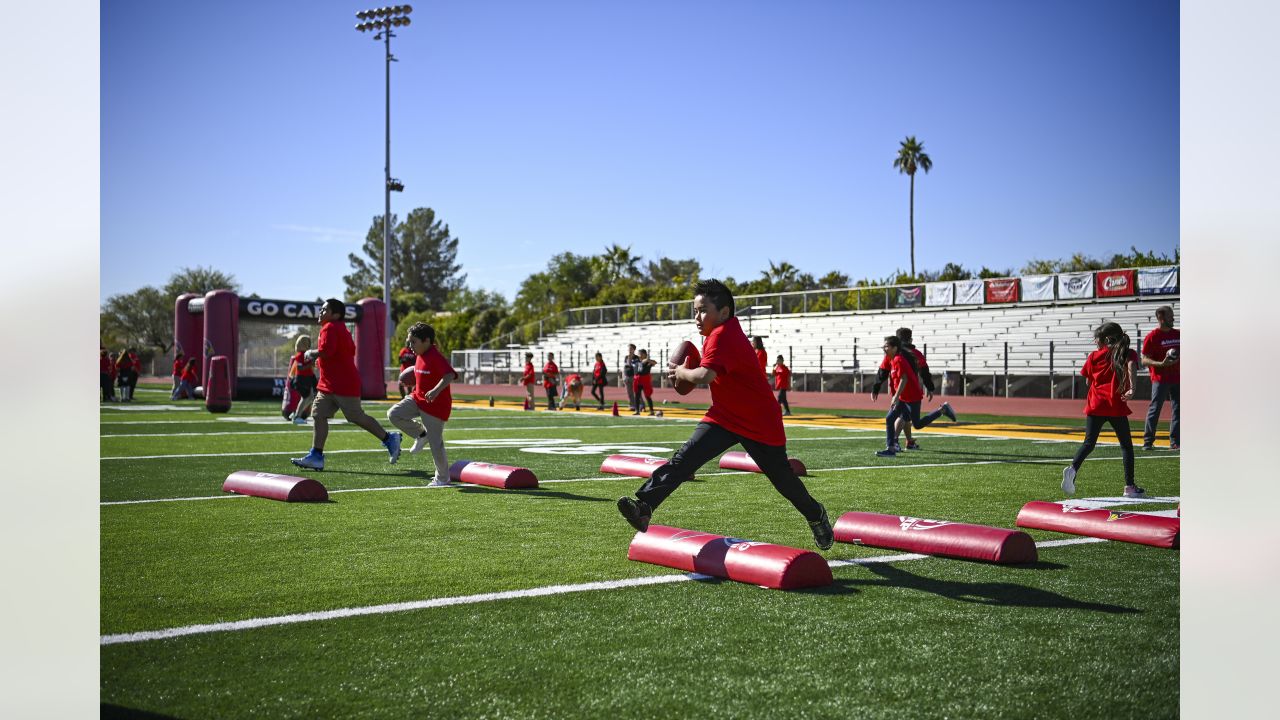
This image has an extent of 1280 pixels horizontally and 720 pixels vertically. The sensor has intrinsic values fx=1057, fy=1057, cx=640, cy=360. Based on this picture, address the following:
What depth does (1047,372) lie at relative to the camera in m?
32.1

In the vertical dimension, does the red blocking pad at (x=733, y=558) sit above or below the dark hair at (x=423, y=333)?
below

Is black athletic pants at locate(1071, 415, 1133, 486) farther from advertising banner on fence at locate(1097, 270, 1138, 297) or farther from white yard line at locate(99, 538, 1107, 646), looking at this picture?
advertising banner on fence at locate(1097, 270, 1138, 297)

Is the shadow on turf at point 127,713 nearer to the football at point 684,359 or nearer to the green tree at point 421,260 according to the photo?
the football at point 684,359

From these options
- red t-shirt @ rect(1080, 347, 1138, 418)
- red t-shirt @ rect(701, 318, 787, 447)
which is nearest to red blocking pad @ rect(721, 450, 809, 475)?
red t-shirt @ rect(1080, 347, 1138, 418)

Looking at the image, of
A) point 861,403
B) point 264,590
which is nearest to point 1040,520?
point 264,590

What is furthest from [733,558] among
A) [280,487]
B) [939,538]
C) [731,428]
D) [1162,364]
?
[1162,364]

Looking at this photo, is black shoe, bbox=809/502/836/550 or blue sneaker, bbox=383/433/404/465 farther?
blue sneaker, bbox=383/433/404/465

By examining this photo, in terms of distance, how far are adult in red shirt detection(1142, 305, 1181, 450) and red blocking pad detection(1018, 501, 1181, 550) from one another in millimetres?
7021

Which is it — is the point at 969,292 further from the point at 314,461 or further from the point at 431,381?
the point at 431,381

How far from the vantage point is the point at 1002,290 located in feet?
130

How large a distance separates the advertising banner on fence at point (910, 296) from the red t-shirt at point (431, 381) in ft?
111

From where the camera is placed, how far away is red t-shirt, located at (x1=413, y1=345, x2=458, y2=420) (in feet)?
34.4

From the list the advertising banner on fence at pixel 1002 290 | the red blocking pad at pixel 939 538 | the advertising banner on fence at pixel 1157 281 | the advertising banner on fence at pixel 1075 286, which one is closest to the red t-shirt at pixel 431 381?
the red blocking pad at pixel 939 538

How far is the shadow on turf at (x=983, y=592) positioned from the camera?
5316 millimetres
